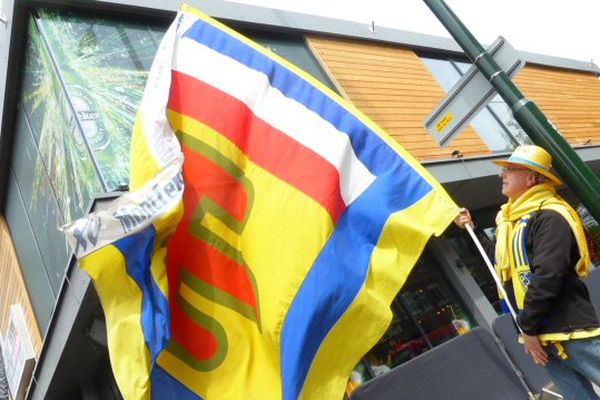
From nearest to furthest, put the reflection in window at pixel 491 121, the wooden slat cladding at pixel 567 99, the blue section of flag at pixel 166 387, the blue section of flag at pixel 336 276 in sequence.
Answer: the blue section of flag at pixel 336 276 < the blue section of flag at pixel 166 387 < the reflection in window at pixel 491 121 < the wooden slat cladding at pixel 567 99

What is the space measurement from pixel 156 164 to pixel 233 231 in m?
0.56

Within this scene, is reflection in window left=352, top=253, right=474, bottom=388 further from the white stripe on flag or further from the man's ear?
the white stripe on flag

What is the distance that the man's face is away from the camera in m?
3.21

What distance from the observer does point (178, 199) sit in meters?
2.58

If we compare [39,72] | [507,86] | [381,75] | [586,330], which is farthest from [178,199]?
[381,75]

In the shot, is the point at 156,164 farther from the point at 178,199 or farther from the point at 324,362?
the point at 324,362

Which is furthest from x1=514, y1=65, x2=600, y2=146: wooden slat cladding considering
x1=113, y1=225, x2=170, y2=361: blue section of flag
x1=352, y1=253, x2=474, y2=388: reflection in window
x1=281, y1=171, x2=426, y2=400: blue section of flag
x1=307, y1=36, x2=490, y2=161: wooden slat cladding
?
x1=113, y1=225, x2=170, y2=361: blue section of flag

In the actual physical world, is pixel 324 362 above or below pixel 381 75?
below

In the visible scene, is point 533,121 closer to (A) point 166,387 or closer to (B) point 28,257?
(A) point 166,387

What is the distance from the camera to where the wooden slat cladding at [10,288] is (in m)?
7.29

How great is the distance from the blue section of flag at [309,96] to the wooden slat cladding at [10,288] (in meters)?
5.60

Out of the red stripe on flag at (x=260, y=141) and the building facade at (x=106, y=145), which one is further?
the building facade at (x=106, y=145)

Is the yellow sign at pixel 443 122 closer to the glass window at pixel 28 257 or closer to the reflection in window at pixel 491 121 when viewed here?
the glass window at pixel 28 257

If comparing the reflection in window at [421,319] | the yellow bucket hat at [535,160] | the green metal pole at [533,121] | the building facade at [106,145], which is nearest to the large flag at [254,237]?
the green metal pole at [533,121]
